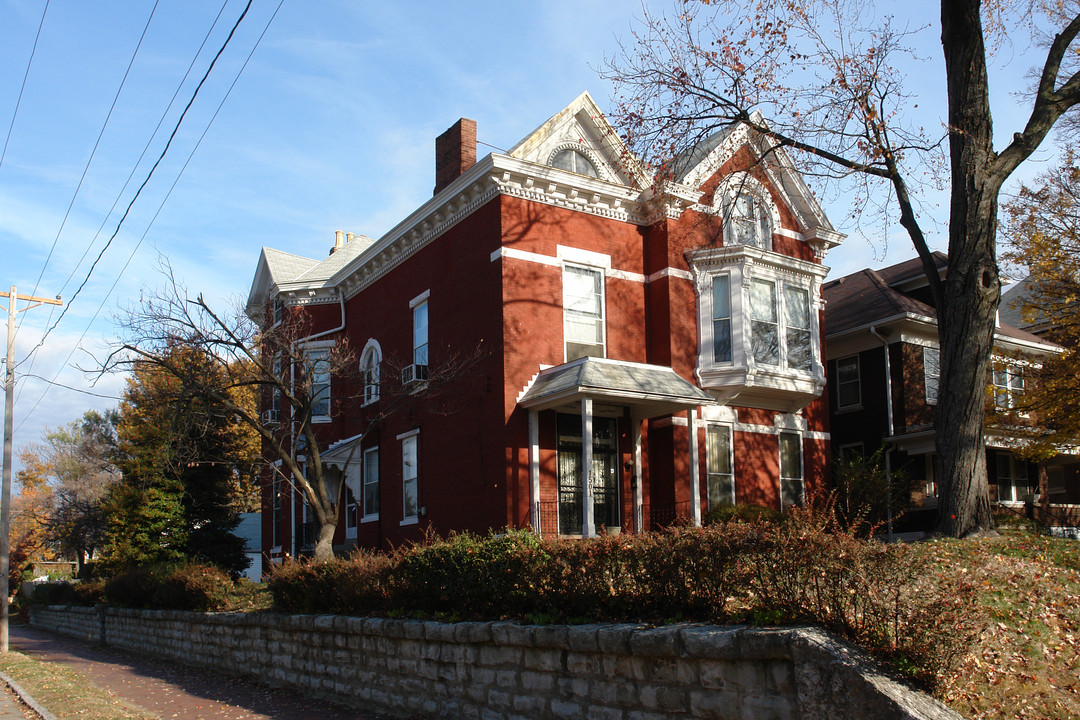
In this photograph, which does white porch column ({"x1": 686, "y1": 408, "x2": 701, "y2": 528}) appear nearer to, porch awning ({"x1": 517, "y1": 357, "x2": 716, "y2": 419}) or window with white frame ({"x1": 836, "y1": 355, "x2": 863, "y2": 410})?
porch awning ({"x1": 517, "y1": 357, "x2": 716, "y2": 419})

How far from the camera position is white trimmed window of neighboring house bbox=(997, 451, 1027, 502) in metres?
26.7

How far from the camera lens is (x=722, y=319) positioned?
1956 cm

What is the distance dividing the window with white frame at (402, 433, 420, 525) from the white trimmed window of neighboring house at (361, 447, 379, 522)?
173 centimetres

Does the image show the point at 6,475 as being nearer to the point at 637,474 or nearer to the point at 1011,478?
the point at 637,474

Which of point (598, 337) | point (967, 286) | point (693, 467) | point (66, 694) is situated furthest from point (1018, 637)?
point (66, 694)

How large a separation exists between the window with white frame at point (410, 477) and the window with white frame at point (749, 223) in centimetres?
834

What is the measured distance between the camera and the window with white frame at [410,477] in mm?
20375

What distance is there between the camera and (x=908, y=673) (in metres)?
6.37

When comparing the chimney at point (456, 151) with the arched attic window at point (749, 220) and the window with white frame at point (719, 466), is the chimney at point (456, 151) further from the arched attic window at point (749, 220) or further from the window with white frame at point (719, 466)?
the window with white frame at point (719, 466)

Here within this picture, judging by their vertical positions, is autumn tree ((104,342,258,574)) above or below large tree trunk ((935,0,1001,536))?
below

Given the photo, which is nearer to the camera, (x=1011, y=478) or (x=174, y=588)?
(x=174, y=588)

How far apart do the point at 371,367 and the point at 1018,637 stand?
1784cm

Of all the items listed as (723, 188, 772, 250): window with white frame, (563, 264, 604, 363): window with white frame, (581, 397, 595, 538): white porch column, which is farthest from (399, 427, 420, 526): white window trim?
(723, 188, 772, 250): window with white frame

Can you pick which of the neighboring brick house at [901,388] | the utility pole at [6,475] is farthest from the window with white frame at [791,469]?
the utility pole at [6,475]
